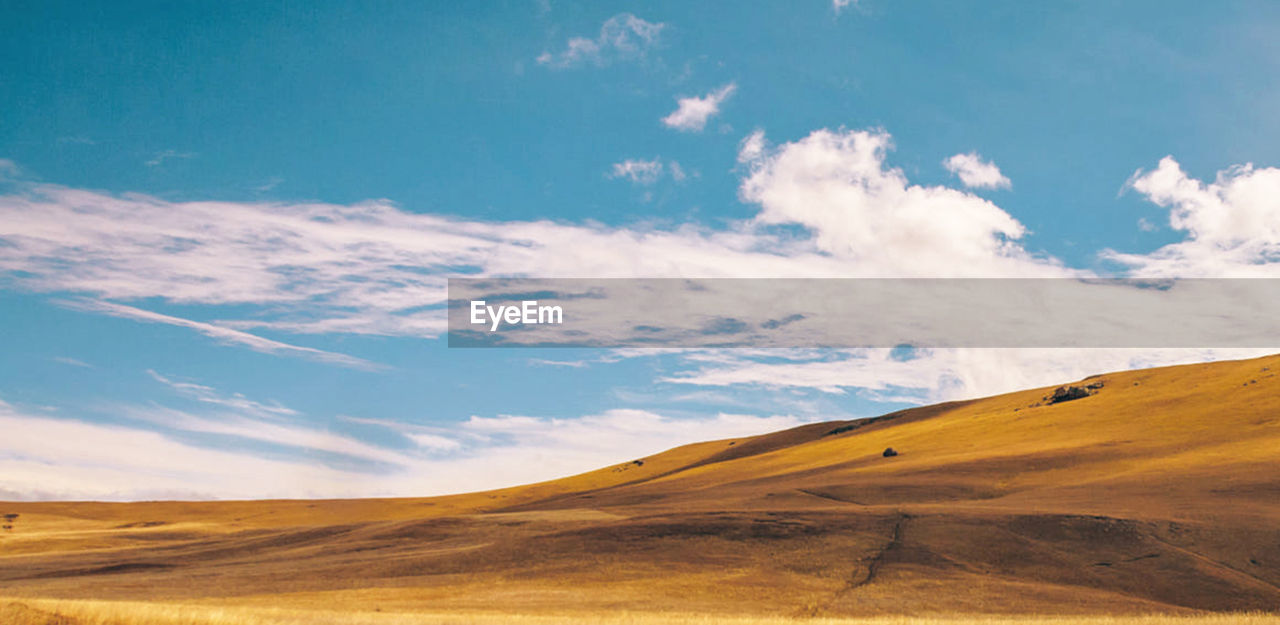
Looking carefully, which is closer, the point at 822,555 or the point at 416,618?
the point at 416,618

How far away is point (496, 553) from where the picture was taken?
48938mm

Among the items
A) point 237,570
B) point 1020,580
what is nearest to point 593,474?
point 237,570

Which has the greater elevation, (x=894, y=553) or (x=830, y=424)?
(x=830, y=424)

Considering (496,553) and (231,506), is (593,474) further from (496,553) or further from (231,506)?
(496,553)

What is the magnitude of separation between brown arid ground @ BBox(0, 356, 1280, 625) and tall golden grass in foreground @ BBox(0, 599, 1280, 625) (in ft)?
0.42

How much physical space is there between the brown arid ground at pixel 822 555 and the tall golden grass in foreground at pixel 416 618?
13cm

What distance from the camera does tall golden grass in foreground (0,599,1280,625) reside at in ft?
68.9

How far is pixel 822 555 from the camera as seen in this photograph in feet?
149

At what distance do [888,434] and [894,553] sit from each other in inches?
3050

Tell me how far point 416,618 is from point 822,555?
2254cm

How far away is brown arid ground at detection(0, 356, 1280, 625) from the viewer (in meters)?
34.3

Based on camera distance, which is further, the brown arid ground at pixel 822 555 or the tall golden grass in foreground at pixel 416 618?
the brown arid ground at pixel 822 555

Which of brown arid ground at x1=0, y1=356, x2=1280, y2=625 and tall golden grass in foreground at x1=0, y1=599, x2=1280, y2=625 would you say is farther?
brown arid ground at x1=0, y1=356, x2=1280, y2=625

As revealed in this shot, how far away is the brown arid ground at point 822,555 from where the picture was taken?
3428cm
